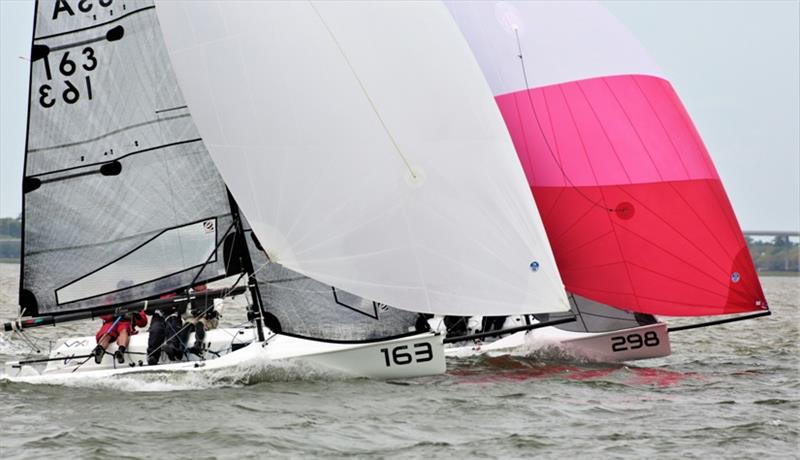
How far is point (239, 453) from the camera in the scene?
7.48 metres

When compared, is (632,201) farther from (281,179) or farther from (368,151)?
(281,179)

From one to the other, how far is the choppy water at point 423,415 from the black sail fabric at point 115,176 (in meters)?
1.06

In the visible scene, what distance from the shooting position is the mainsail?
11.7 meters

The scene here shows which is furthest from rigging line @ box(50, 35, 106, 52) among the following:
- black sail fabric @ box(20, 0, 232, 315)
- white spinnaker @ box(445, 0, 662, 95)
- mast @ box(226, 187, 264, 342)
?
white spinnaker @ box(445, 0, 662, 95)

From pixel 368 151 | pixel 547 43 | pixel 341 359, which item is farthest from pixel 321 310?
pixel 547 43

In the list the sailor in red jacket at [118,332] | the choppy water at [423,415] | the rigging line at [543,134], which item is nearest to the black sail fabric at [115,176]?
the sailor in red jacket at [118,332]

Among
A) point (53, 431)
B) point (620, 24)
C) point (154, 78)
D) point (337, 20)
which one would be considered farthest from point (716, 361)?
point (53, 431)

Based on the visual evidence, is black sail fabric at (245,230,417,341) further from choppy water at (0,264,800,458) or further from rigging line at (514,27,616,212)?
rigging line at (514,27,616,212)

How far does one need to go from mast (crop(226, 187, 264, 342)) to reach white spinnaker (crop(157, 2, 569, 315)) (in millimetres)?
568

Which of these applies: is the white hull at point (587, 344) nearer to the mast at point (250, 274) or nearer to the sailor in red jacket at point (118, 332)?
the mast at point (250, 274)

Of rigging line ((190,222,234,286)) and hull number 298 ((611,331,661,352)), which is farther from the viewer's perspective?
hull number 298 ((611,331,661,352))

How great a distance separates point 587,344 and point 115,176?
186 inches

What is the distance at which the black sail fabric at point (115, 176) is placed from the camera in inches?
416

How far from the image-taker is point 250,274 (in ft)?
34.2
